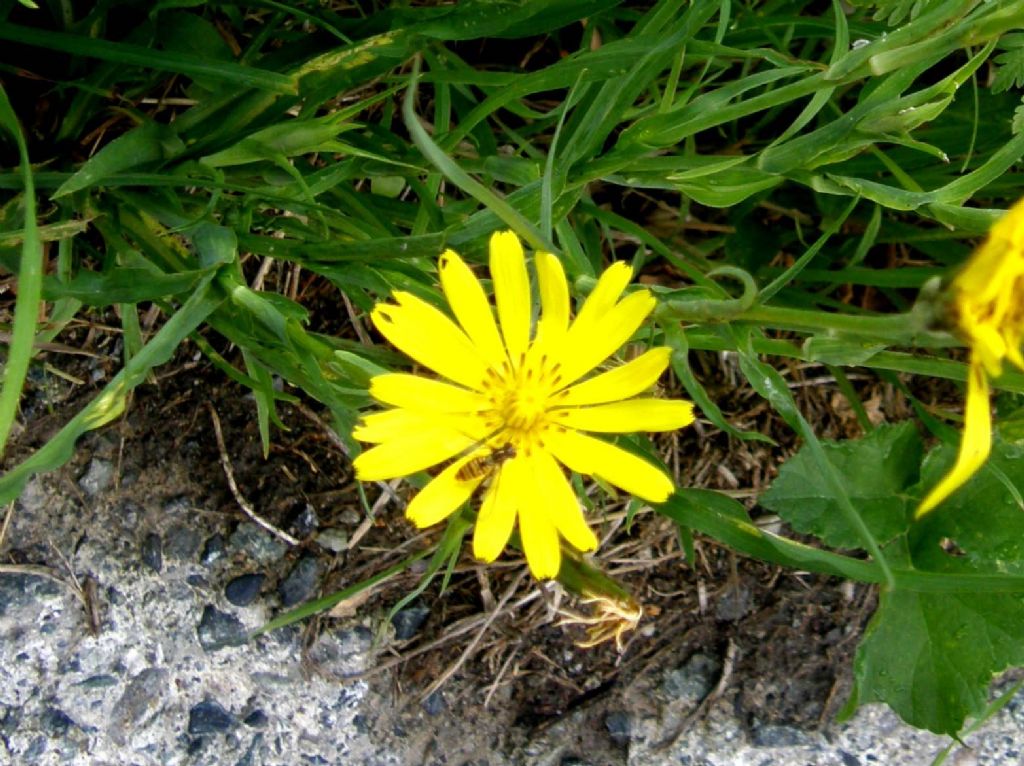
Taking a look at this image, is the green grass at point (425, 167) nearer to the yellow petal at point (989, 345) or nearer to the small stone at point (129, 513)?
the yellow petal at point (989, 345)

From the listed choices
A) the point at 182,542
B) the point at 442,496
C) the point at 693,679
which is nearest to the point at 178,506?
the point at 182,542

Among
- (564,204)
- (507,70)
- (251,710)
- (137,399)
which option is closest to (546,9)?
(564,204)

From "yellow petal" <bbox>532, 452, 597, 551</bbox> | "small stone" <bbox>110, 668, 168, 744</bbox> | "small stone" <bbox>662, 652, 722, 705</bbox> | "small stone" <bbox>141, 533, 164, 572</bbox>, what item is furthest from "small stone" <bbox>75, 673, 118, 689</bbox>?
"small stone" <bbox>662, 652, 722, 705</bbox>

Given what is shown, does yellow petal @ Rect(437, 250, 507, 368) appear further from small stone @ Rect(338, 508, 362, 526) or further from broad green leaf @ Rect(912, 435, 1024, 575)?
broad green leaf @ Rect(912, 435, 1024, 575)

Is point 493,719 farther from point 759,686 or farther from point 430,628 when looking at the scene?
point 759,686

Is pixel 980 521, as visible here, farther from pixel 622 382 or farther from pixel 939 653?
pixel 622 382

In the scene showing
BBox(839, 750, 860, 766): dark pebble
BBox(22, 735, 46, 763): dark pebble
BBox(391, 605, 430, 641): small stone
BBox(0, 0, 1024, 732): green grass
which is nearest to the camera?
BBox(0, 0, 1024, 732): green grass

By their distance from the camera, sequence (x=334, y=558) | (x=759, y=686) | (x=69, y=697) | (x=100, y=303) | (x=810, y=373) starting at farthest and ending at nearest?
(x=810, y=373), (x=759, y=686), (x=334, y=558), (x=69, y=697), (x=100, y=303)
